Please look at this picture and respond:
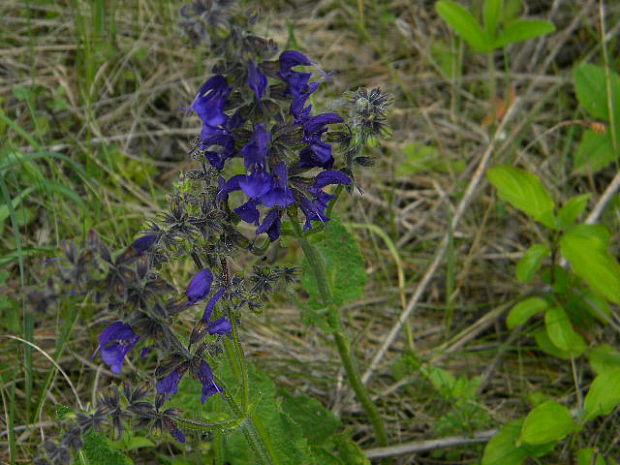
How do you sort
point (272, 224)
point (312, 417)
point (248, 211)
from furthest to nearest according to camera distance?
point (312, 417)
point (272, 224)
point (248, 211)

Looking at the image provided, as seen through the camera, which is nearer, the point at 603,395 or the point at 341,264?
the point at 603,395

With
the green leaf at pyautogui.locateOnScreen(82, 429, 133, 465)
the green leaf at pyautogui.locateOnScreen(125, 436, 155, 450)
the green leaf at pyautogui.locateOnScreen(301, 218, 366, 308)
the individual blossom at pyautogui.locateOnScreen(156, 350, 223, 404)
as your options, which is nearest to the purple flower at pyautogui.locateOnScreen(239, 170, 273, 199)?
the individual blossom at pyautogui.locateOnScreen(156, 350, 223, 404)

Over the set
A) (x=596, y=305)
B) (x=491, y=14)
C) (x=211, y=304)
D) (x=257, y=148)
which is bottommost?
(x=596, y=305)

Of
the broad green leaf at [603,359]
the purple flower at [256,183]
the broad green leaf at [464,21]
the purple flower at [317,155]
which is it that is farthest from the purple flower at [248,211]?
the broad green leaf at [464,21]

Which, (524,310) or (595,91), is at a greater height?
(595,91)

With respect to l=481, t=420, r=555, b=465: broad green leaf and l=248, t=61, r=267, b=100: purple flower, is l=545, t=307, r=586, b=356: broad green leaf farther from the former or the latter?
l=248, t=61, r=267, b=100: purple flower

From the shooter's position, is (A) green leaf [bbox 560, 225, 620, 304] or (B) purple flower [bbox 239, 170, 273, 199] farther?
(A) green leaf [bbox 560, 225, 620, 304]

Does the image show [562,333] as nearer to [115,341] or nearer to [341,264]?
[341,264]

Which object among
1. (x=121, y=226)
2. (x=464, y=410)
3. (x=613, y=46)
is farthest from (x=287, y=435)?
(x=613, y=46)

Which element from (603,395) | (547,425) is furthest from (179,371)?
(603,395)
